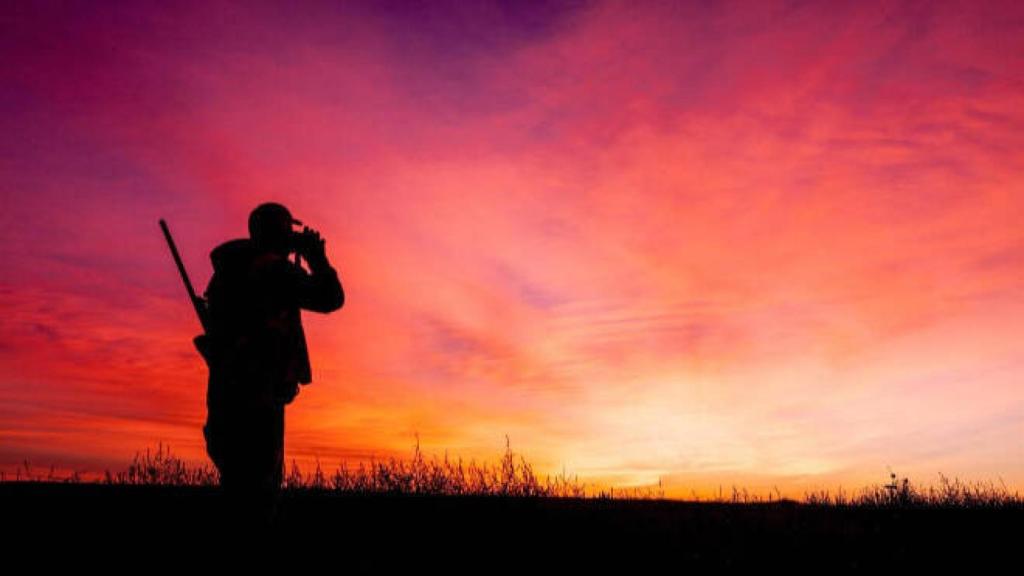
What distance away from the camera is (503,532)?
8430mm

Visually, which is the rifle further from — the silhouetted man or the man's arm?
the man's arm

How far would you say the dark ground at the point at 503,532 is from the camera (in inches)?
287

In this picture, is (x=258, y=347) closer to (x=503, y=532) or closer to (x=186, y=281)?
(x=186, y=281)

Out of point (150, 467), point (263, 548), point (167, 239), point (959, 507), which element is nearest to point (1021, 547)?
point (959, 507)

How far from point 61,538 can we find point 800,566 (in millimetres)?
6905

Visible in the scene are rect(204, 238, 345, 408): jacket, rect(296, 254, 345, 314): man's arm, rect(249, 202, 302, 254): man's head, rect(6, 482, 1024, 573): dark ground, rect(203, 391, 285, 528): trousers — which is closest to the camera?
rect(203, 391, 285, 528): trousers

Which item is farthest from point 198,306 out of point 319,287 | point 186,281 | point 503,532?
point 503,532

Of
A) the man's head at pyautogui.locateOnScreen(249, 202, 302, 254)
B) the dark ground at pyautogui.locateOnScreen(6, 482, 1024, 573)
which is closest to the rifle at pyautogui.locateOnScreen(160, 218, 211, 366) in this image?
the man's head at pyautogui.locateOnScreen(249, 202, 302, 254)

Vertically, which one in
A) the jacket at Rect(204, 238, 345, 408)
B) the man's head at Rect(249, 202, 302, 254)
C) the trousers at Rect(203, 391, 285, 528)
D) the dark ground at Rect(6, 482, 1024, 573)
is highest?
the man's head at Rect(249, 202, 302, 254)

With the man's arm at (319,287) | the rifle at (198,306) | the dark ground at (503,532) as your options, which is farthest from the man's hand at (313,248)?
the dark ground at (503,532)

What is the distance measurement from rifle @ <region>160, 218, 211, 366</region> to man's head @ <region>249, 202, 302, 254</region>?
0.67 metres

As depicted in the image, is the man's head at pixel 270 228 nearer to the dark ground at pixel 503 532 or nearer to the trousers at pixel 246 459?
the trousers at pixel 246 459

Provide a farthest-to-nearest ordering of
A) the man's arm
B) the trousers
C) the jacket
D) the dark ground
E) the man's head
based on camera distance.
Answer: the dark ground < the man's head < the man's arm < the jacket < the trousers

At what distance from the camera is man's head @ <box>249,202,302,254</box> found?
232 inches
